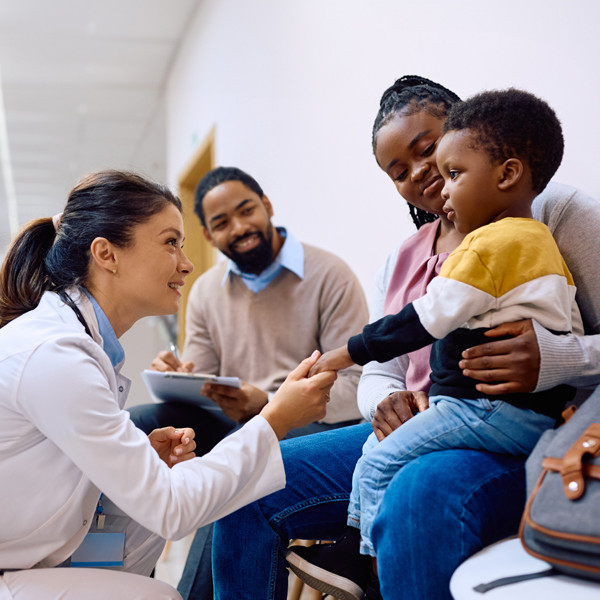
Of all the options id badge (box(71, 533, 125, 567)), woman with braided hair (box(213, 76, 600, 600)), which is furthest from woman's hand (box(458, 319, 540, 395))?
id badge (box(71, 533, 125, 567))

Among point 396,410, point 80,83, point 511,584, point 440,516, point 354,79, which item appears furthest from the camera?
point 80,83

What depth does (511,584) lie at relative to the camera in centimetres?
78

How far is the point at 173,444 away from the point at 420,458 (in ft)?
2.13

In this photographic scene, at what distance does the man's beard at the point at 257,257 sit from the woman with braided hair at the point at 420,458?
2.59 ft

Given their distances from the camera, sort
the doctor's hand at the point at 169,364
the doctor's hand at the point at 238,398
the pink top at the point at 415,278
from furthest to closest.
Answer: the doctor's hand at the point at 169,364 < the doctor's hand at the point at 238,398 < the pink top at the point at 415,278

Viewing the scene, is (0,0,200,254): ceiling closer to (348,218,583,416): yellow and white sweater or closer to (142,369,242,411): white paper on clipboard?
(142,369,242,411): white paper on clipboard

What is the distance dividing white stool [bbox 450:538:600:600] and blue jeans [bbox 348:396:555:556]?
0.51 feet

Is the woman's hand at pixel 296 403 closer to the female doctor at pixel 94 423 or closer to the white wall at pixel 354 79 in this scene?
the female doctor at pixel 94 423

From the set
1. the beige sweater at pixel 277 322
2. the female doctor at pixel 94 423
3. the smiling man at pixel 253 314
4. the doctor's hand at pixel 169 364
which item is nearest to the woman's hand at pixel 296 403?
the female doctor at pixel 94 423

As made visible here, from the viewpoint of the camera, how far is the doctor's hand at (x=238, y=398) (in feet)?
6.59

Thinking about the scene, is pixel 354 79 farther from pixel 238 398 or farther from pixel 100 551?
pixel 100 551

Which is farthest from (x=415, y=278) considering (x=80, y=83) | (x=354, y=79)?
(x=80, y=83)

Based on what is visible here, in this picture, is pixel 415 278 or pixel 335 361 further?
pixel 415 278

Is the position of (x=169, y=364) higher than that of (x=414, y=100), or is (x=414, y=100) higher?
(x=414, y=100)
